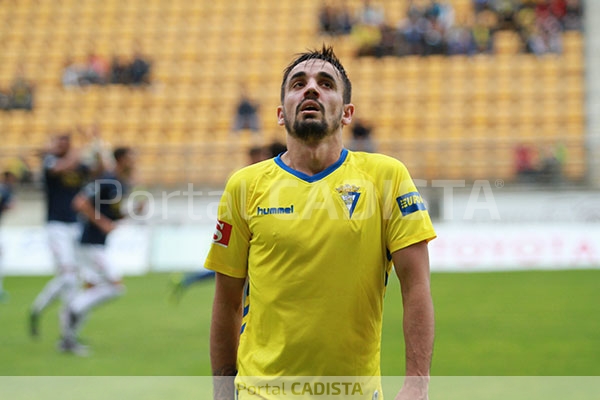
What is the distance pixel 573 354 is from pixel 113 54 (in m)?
19.3

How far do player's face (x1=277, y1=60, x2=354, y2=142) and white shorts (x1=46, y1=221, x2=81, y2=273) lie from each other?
26.0ft

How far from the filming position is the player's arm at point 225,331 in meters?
3.39

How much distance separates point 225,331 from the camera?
3.40m

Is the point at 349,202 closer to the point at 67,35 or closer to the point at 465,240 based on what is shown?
the point at 465,240

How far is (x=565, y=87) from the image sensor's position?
22.5 metres

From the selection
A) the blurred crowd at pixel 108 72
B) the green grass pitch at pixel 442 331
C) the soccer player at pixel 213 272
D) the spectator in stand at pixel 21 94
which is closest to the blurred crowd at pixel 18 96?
the spectator in stand at pixel 21 94

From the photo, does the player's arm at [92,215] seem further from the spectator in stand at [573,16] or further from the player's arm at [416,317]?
the spectator in stand at [573,16]

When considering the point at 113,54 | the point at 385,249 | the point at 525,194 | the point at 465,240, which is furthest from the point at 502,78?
the point at 385,249

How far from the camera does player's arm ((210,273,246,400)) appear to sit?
11.1 ft

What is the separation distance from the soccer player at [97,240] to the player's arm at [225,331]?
22.1 feet

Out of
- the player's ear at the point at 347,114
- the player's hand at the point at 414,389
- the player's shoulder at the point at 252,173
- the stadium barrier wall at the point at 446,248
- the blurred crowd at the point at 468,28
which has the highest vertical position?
the blurred crowd at the point at 468,28

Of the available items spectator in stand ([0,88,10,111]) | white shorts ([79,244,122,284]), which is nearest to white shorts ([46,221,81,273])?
white shorts ([79,244,122,284])

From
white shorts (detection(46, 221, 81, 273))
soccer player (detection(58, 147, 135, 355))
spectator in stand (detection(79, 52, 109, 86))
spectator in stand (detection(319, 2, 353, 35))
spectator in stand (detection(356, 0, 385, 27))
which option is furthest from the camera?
spectator in stand (detection(79, 52, 109, 86))

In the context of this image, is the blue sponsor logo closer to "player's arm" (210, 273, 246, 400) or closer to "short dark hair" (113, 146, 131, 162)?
"player's arm" (210, 273, 246, 400)
